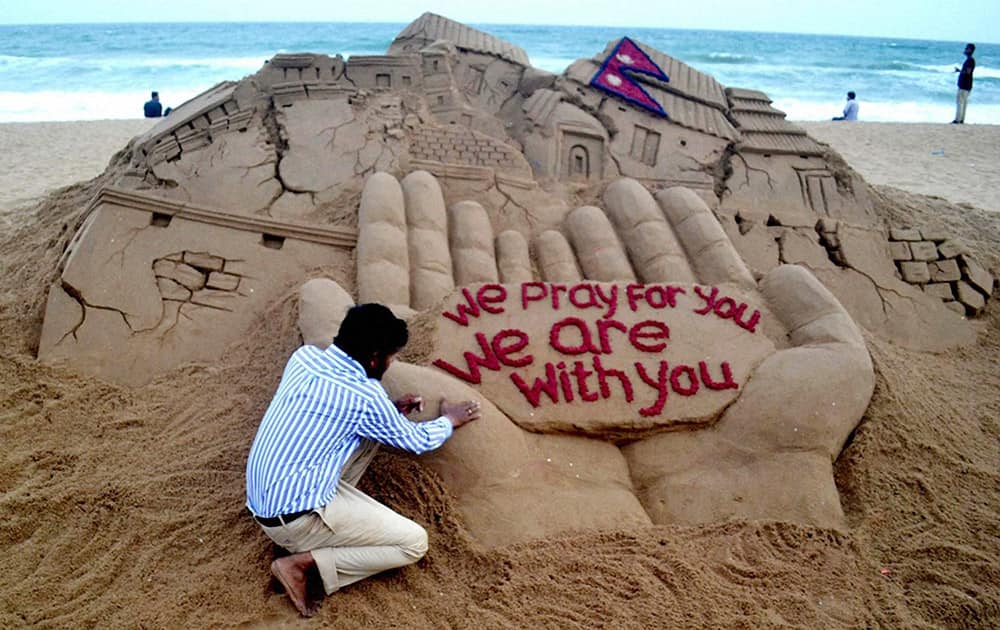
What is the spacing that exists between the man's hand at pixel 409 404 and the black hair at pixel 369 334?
472 millimetres

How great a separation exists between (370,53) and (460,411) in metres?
13.9

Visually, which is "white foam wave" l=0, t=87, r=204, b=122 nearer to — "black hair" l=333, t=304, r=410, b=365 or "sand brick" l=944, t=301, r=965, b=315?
"black hair" l=333, t=304, r=410, b=365

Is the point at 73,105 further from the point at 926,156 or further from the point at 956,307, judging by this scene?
the point at 956,307

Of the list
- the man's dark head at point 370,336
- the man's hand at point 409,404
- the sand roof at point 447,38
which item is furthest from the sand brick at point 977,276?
the man's dark head at point 370,336

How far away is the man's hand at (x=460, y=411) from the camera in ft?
9.78

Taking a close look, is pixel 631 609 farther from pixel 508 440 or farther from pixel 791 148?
pixel 791 148

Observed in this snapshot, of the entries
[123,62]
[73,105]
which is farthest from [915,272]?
[123,62]

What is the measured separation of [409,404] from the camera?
2994 mm

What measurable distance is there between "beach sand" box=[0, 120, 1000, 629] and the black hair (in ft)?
2.17

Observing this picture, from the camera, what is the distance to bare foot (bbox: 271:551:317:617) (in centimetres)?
246

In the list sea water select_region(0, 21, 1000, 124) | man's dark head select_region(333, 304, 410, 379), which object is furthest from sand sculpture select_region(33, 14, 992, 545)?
sea water select_region(0, 21, 1000, 124)

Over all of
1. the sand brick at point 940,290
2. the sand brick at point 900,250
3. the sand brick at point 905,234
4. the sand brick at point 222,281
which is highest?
the sand brick at point 905,234

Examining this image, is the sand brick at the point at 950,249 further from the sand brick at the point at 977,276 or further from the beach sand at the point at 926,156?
the beach sand at the point at 926,156

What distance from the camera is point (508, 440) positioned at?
122 inches
